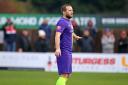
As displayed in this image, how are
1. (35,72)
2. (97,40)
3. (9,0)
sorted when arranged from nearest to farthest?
1. (35,72)
2. (97,40)
3. (9,0)

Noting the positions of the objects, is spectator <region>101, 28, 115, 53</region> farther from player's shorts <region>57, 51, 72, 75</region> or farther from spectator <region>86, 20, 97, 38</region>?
player's shorts <region>57, 51, 72, 75</region>

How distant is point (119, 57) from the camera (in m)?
25.4

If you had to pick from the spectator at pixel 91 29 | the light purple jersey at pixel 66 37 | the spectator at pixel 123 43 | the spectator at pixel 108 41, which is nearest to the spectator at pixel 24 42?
the spectator at pixel 91 29

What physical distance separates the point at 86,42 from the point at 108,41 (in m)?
1.09

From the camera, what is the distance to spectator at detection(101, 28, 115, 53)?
90.3 ft

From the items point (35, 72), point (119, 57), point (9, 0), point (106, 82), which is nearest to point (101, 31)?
point (119, 57)

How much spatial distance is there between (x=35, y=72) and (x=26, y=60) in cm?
136

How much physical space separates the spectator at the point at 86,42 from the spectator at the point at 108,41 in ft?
1.89

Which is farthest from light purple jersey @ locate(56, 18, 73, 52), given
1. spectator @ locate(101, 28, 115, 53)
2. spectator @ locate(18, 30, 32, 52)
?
spectator @ locate(18, 30, 32, 52)

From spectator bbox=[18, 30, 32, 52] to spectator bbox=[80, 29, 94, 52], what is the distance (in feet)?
8.53

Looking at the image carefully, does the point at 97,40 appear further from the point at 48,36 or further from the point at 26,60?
the point at 26,60

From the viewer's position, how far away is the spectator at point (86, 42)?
26.9 metres

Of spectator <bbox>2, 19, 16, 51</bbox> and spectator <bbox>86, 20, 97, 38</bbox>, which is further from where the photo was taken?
spectator <bbox>86, 20, 97, 38</bbox>

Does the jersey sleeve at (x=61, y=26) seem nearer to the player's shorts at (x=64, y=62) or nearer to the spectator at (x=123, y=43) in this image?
the player's shorts at (x=64, y=62)
